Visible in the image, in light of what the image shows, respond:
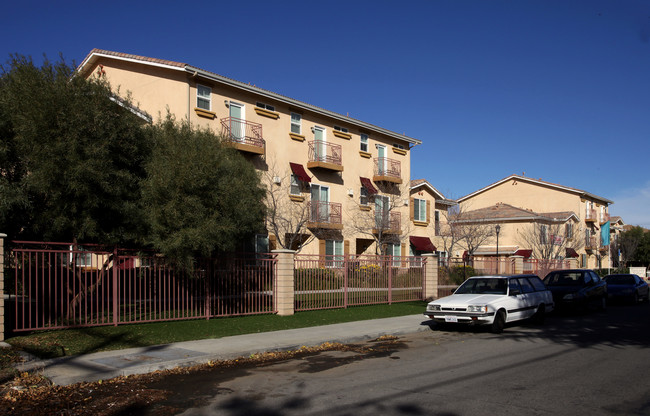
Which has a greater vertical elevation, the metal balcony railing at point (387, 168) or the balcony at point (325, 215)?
the metal balcony railing at point (387, 168)

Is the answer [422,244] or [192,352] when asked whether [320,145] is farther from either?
[192,352]

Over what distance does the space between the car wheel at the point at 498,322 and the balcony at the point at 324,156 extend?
16.1 meters

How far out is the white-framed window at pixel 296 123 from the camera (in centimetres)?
2819

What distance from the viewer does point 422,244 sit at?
35750 mm

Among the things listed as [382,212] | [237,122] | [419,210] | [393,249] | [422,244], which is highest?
[237,122]

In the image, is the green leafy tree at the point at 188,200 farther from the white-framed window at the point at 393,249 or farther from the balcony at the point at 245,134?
the white-framed window at the point at 393,249

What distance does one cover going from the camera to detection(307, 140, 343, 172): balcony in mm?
28547

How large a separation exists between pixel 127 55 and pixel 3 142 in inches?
529

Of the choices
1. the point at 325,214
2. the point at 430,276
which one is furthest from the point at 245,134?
the point at 430,276

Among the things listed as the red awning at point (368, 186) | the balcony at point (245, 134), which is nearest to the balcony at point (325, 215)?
the red awning at point (368, 186)

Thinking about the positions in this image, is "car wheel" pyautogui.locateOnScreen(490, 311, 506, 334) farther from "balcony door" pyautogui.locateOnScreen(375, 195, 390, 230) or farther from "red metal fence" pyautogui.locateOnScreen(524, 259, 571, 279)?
"red metal fence" pyautogui.locateOnScreen(524, 259, 571, 279)

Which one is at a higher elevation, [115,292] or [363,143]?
[363,143]

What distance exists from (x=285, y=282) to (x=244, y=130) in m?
11.1

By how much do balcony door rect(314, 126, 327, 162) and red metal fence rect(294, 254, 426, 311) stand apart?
29.5 feet
